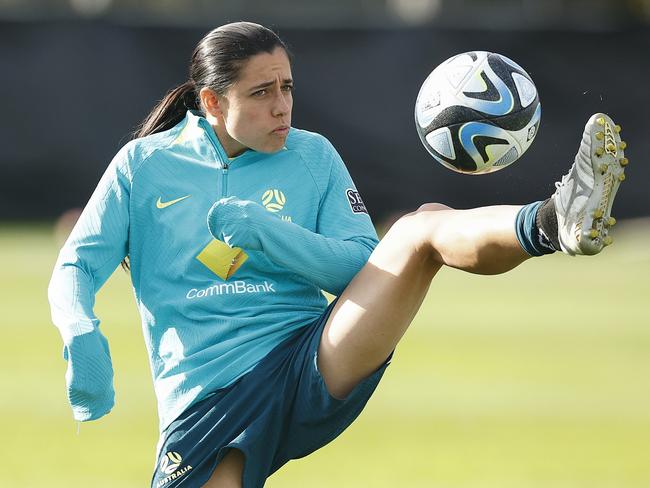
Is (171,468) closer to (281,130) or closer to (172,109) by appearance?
(281,130)

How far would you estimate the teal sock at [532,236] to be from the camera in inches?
158

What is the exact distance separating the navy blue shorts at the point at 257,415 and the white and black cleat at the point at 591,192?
1.01 m

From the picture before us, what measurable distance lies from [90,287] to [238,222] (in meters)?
0.60

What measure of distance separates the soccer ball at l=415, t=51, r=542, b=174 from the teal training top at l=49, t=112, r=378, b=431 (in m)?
0.41

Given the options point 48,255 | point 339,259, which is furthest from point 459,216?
point 48,255

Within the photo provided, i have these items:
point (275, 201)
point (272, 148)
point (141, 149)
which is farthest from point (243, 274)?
point (141, 149)

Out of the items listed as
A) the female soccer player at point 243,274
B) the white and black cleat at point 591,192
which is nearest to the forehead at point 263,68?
the female soccer player at point 243,274

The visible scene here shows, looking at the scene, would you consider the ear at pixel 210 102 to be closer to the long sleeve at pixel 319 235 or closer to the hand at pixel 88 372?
the long sleeve at pixel 319 235

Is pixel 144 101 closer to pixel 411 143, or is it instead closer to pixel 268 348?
pixel 411 143

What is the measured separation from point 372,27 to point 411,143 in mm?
1640

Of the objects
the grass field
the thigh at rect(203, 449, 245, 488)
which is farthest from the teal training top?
the grass field

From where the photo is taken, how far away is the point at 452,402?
9.00 m

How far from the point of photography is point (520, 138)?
4.77 meters

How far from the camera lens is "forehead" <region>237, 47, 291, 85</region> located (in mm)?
4766
